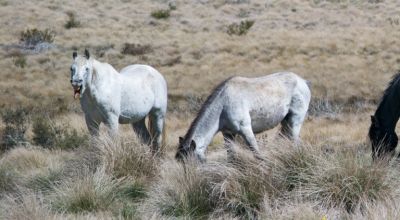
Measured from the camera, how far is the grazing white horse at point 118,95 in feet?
30.3

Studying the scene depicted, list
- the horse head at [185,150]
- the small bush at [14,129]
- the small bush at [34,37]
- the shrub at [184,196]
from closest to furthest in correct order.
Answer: the shrub at [184,196]
the horse head at [185,150]
the small bush at [14,129]
the small bush at [34,37]

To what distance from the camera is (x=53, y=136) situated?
42.1ft

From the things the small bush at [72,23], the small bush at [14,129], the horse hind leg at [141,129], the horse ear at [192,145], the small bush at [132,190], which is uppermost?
the horse ear at [192,145]

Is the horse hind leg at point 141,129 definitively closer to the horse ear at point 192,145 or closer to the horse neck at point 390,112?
the horse ear at point 192,145

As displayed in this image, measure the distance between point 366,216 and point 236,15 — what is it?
120ft

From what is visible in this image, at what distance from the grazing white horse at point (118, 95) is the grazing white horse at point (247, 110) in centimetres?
101

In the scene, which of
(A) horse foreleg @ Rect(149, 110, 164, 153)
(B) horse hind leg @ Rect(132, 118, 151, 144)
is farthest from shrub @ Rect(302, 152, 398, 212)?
(B) horse hind leg @ Rect(132, 118, 151, 144)

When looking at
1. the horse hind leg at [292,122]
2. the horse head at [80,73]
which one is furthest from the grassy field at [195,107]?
the horse head at [80,73]

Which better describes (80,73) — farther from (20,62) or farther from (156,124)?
(20,62)

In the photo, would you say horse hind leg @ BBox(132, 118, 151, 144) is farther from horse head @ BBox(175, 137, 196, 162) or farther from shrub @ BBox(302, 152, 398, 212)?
shrub @ BBox(302, 152, 398, 212)

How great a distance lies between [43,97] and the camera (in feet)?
70.5

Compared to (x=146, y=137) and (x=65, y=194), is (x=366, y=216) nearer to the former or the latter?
(x=65, y=194)

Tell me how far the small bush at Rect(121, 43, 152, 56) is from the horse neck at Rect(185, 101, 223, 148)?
21.5m

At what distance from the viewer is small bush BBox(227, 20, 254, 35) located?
34.3 meters
